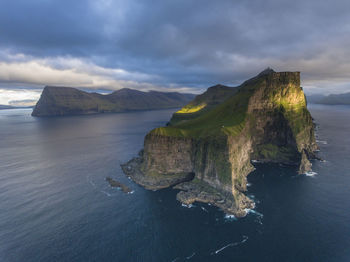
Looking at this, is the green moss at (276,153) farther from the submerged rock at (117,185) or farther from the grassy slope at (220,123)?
the submerged rock at (117,185)

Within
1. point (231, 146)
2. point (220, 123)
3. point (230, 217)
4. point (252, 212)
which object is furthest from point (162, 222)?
point (220, 123)

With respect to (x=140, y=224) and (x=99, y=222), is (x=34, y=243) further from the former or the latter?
(x=140, y=224)

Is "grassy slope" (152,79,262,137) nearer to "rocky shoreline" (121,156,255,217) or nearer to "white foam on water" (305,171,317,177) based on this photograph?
"rocky shoreline" (121,156,255,217)

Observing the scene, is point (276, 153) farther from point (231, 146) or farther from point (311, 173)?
point (231, 146)

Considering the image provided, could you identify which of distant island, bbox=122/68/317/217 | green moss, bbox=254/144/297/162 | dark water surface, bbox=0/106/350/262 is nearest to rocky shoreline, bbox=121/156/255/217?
distant island, bbox=122/68/317/217

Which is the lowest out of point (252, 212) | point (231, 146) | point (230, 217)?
point (230, 217)

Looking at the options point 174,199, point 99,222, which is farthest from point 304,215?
point 99,222
